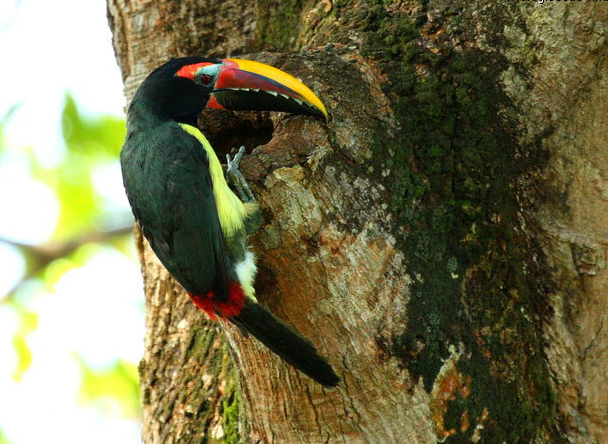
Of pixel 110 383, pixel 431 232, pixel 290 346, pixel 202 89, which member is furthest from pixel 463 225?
pixel 110 383

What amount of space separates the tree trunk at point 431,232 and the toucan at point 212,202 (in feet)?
0.29

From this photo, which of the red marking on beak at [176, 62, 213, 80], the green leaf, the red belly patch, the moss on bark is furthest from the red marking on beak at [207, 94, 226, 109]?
the green leaf

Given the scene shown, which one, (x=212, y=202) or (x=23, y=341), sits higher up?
(x=212, y=202)

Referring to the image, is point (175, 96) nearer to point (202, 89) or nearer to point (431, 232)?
point (202, 89)

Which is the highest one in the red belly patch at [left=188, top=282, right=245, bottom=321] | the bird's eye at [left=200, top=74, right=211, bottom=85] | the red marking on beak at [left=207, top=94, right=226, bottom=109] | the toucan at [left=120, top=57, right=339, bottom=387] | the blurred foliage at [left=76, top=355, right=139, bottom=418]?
the bird's eye at [left=200, top=74, right=211, bottom=85]

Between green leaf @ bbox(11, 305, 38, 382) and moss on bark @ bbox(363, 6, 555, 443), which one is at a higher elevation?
moss on bark @ bbox(363, 6, 555, 443)

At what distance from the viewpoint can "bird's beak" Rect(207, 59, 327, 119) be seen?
103 inches

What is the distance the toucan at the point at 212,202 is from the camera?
250 cm

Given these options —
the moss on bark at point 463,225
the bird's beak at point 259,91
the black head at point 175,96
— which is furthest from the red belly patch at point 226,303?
the black head at point 175,96

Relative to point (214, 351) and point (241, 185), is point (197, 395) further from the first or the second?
point (241, 185)

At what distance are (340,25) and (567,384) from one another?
1.66m

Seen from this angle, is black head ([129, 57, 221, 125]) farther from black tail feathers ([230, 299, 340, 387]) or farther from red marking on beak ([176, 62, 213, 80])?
black tail feathers ([230, 299, 340, 387])

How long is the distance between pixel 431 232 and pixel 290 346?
69 centimetres

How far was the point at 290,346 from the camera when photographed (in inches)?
94.3
